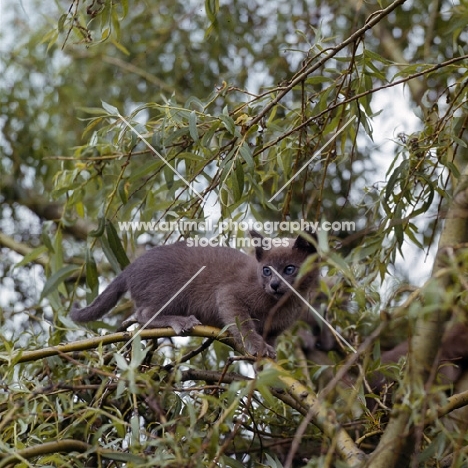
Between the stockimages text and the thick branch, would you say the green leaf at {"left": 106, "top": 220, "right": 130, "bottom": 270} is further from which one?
the thick branch

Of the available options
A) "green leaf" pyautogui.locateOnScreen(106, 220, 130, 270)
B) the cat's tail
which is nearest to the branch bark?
"green leaf" pyautogui.locateOnScreen(106, 220, 130, 270)

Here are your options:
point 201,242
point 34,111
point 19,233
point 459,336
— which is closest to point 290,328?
point 201,242

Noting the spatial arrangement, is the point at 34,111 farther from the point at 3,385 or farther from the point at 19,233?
the point at 3,385

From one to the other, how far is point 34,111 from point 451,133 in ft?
11.4

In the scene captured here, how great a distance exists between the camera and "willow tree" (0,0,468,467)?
2.24m

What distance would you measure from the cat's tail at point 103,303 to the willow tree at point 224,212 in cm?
7

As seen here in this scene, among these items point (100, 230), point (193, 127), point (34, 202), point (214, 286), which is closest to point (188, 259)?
point (214, 286)

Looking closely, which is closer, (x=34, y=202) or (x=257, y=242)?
(x=257, y=242)

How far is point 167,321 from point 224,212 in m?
0.76

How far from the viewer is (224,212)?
10.0 feet

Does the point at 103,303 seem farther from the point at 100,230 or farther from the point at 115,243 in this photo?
the point at 100,230

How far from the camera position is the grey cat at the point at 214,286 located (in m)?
3.77

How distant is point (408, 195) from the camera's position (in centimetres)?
302

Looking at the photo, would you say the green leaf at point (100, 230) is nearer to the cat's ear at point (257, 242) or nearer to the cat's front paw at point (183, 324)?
the cat's front paw at point (183, 324)
